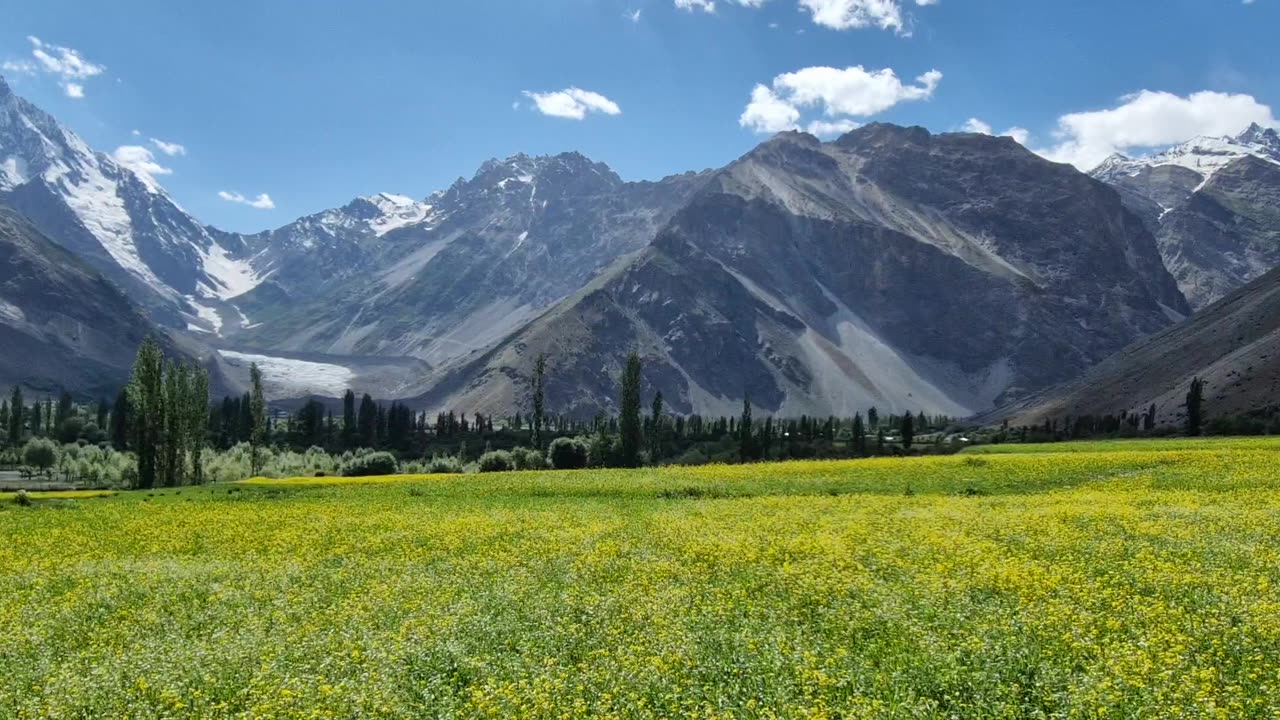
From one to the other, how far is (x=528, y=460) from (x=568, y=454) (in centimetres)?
701

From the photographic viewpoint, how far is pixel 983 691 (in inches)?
546

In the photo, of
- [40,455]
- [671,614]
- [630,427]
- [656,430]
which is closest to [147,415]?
[630,427]

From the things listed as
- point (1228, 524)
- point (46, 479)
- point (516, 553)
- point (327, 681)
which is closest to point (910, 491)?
point (1228, 524)

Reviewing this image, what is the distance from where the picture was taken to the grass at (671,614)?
1391 cm

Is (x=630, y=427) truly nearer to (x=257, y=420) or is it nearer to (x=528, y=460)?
(x=528, y=460)

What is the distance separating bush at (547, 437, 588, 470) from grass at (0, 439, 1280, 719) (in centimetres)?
9364

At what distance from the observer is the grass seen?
1391cm

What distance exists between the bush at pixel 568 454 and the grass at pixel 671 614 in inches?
3686

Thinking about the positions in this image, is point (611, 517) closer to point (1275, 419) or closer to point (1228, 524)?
point (1228, 524)

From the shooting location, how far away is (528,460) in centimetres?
13250

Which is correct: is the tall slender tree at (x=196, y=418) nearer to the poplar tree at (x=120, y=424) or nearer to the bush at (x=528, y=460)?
the bush at (x=528, y=460)

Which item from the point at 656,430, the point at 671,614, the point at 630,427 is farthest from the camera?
the point at 656,430

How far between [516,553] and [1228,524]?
25.8 metres

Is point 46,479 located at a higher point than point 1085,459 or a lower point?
lower
